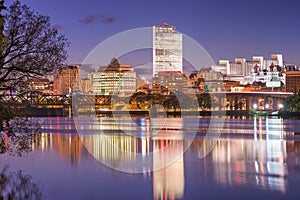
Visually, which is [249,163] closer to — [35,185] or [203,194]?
[203,194]

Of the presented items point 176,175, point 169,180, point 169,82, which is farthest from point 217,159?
point 169,82

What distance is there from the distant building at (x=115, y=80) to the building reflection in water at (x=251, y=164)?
152773 millimetres

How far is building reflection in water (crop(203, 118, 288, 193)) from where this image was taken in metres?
16.0

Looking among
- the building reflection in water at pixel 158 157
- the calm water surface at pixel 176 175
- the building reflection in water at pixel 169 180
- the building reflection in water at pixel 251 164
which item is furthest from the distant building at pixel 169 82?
the building reflection in water at pixel 169 180

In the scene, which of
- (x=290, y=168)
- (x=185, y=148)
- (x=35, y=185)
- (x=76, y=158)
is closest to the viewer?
(x=35, y=185)

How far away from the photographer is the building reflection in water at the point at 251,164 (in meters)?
16.0

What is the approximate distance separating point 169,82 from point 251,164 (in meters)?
161

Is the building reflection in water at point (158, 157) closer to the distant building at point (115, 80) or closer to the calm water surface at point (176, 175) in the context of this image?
the calm water surface at point (176, 175)

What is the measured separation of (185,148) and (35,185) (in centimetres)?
1238

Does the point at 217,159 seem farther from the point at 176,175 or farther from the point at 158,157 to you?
the point at 176,175

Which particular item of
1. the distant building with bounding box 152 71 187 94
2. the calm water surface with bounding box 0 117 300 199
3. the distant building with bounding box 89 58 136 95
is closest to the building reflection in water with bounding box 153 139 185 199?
the calm water surface with bounding box 0 117 300 199

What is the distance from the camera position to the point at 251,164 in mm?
20109

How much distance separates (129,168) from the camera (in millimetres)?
19344

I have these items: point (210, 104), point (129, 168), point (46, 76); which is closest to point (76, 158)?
point (129, 168)
